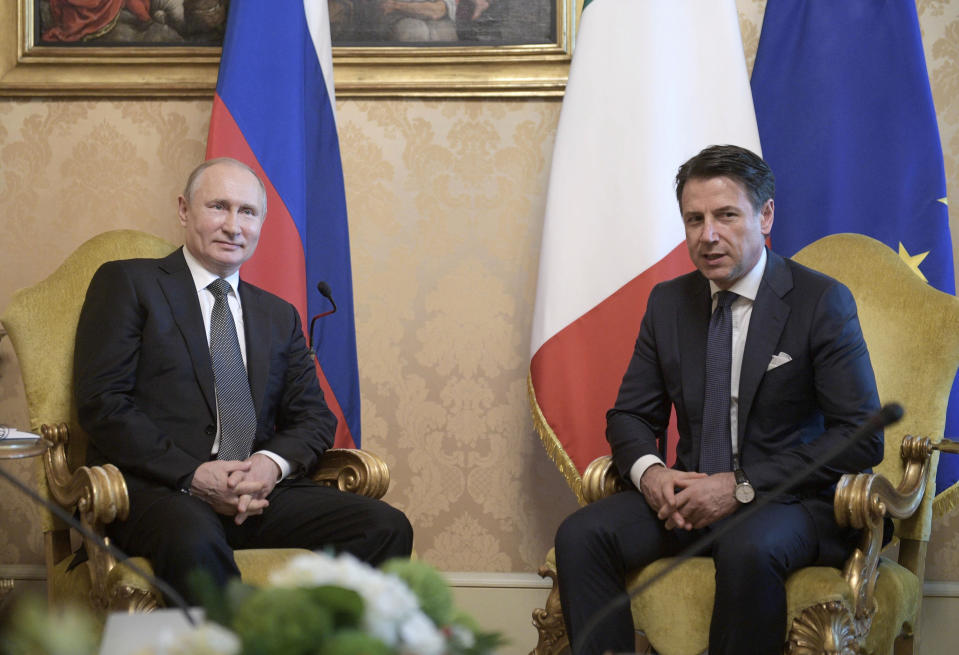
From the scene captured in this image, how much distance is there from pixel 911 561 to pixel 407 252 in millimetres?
2061

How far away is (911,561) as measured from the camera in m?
2.85

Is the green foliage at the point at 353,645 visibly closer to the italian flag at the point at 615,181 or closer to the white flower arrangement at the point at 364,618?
the white flower arrangement at the point at 364,618

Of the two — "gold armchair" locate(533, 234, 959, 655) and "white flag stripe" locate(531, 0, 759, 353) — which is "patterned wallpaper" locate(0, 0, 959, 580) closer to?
"white flag stripe" locate(531, 0, 759, 353)

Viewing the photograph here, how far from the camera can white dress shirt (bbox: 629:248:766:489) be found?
268cm

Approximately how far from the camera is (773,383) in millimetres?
2639

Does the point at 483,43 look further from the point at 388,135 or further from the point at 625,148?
the point at 625,148

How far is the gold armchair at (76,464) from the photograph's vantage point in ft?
7.82

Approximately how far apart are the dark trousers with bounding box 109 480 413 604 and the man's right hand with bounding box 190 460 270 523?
0.10 ft

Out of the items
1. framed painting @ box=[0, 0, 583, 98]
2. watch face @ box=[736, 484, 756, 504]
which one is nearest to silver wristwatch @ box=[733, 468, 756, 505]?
watch face @ box=[736, 484, 756, 504]

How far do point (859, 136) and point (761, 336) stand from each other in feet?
3.94

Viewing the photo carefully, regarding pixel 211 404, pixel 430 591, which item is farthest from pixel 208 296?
pixel 430 591

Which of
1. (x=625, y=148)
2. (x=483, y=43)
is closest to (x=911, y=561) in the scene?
(x=625, y=148)

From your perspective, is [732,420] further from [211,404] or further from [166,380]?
[166,380]

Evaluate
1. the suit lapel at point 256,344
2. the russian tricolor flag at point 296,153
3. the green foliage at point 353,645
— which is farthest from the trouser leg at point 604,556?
the green foliage at point 353,645
